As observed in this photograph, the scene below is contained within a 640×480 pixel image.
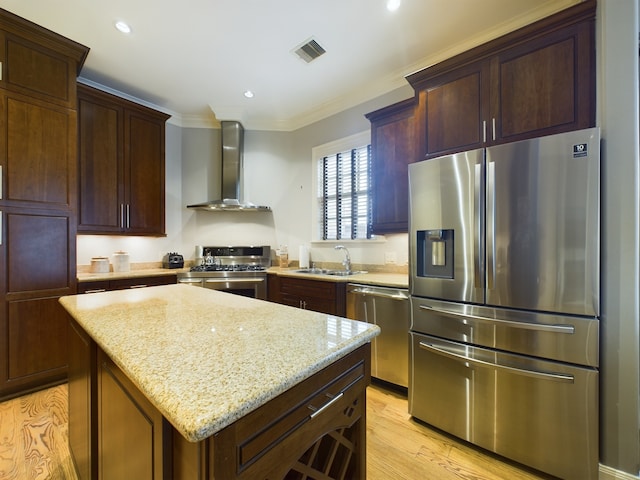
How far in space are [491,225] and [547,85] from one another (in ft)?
2.90

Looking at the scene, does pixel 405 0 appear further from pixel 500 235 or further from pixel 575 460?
pixel 575 460

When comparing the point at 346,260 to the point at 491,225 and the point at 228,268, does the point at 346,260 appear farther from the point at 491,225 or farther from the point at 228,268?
the point at 491,225

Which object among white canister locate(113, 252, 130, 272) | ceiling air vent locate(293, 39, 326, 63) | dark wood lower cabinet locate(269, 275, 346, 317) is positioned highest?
ceiling air vent locate(293, 39, 326, 63)

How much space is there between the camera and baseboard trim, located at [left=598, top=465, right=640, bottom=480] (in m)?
1.33

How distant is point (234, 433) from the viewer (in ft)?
1.79

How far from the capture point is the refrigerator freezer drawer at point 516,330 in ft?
4.53

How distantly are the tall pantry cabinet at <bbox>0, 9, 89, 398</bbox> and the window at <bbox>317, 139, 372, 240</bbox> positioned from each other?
253cm

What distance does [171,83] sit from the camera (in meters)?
3.05

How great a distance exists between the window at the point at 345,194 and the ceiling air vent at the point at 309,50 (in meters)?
1.04

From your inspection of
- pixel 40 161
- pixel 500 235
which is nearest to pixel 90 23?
pixel 40 161

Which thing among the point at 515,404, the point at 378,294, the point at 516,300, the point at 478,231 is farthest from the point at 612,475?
the point at 378,294

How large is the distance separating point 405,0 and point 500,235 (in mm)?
1765

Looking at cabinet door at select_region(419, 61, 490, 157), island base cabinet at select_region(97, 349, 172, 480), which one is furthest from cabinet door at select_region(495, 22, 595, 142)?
island base cabinet at select_region(97, 349, 172, 480)

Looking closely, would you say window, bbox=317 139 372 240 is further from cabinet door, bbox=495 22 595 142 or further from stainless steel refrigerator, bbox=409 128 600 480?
cabinet door, bbox=495 22 595 142
